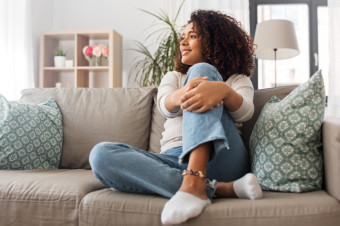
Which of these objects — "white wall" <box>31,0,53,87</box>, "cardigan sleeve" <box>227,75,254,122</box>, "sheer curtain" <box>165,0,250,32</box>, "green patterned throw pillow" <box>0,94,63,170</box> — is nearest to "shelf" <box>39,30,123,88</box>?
"white wall" <box>31,0,53,87</box>

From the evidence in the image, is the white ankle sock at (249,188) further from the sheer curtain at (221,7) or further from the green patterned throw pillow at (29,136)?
the sheer curtain at (221,7)

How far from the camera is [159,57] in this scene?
355 cm

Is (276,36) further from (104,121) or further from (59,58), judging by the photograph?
(59,58)

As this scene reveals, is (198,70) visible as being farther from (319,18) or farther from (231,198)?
(319,18)

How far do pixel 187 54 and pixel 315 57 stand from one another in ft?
8.75

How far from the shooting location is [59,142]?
182 centimetres

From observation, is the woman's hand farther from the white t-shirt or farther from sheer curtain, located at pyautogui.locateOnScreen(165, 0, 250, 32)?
sheer curtain, located at pyautogui.locateOnScreen(165, 0, 250, 32)

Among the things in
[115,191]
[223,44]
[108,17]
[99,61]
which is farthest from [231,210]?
[108,17]

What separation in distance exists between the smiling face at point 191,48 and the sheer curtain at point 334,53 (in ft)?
7.69

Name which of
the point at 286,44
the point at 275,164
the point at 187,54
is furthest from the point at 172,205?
the point at 286,44

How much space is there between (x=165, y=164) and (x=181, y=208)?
274 millimetres

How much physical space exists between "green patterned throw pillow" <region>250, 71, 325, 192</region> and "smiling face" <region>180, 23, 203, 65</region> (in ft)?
1.51

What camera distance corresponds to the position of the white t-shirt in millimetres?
1381

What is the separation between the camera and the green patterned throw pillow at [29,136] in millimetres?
1680
